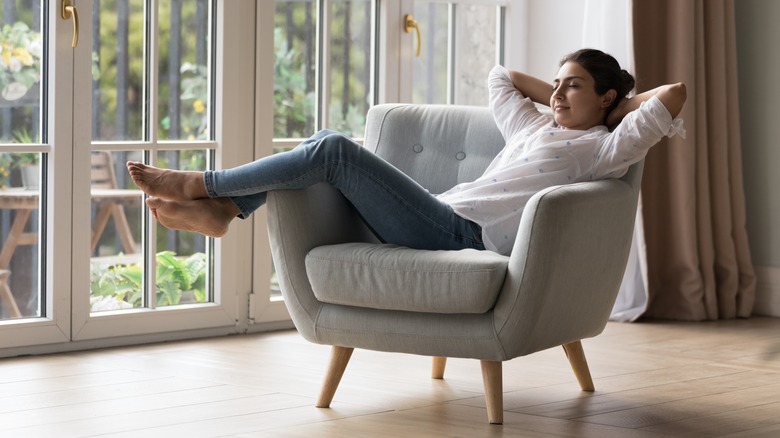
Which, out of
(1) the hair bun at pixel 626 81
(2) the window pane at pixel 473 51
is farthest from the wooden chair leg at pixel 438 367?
(2) the window pane at pixel 473 51

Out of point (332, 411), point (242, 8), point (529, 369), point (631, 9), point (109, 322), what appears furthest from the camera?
point (631, 9)

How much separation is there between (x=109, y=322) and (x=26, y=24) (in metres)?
0.94

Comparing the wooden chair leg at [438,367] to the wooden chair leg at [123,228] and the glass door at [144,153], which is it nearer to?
the glass door at [144,153]

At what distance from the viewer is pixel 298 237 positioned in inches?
105

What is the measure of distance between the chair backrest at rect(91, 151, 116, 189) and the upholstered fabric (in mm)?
1055

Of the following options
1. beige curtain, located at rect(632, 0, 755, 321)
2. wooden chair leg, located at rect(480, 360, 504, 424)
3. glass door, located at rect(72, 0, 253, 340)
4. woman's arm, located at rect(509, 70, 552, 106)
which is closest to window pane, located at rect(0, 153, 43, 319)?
glass door, located at rect(72, 0, 253, 340)

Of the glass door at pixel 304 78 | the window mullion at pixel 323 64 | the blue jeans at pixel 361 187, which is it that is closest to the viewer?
the blue jeans at pixel 361 187

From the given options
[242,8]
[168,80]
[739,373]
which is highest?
[242,8]

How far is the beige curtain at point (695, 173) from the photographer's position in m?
4.25

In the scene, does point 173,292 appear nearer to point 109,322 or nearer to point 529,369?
point 109,322

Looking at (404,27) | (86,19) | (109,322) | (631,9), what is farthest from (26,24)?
(631,9)

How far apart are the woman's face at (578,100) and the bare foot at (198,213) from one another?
0.86m

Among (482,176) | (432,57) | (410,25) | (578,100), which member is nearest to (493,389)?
(482,176)

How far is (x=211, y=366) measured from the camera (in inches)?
127
